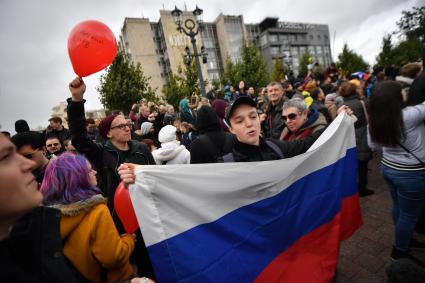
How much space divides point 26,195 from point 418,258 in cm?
394

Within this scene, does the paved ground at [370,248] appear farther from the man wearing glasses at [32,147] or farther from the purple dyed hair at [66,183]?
the man wearing glasses at [32,147]

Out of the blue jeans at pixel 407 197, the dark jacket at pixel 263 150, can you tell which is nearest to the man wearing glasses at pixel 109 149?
the dark jacket at pixel 263 150

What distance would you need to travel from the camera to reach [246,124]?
2.22 meters

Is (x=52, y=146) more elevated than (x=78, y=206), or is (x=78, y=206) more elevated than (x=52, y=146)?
(x=52, y=146)

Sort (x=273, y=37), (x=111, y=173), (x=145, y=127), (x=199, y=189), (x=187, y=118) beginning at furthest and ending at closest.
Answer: (x=273, y=37) < (x=187, y=118) < (x=145, y=127) < (x=111, y=173) < (x=199, y=189)

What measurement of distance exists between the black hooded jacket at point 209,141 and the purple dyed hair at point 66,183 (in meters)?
1.51

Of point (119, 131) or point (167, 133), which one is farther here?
point (167, 133)

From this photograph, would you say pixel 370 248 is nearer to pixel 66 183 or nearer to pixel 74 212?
pixel 74 212

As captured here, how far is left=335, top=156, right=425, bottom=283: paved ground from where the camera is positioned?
276 centimetres

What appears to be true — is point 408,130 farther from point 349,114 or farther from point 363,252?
point 363,252

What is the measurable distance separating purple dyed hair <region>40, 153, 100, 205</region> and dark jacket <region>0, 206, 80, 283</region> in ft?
1.25

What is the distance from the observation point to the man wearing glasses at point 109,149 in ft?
8.40

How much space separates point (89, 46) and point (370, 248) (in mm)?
4241

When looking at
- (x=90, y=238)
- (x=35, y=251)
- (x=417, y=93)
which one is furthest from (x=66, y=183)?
(x=417, y=93)
